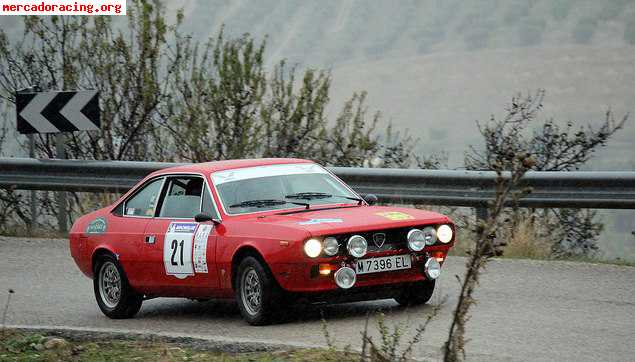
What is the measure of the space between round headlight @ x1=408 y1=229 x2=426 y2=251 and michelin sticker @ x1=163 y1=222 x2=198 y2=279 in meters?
1.72

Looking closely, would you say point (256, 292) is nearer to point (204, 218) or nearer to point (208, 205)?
point (204, 218)

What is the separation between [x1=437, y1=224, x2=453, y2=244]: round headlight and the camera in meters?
9.81

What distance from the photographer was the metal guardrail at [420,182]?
45.0 ft

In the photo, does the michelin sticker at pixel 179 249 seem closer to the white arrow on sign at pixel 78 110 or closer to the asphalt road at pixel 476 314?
the asphalt road at pixel 476 314

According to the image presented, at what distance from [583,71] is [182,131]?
16893cm

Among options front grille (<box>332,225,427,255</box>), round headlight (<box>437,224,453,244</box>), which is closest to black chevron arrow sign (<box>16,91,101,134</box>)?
→ round headlight (<box>437,224,453,244</box>)

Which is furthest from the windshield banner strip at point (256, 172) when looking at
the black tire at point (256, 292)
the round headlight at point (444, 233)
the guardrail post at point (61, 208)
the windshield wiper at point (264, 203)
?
the guardrail post at point (61, 208)

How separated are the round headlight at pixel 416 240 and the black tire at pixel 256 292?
1.04m

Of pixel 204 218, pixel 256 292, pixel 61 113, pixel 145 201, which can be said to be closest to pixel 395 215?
pixel 256 292

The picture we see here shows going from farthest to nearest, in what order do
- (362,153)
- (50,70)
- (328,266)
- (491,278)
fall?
(50,70) → (362,153) → (491,278) → (328,266)

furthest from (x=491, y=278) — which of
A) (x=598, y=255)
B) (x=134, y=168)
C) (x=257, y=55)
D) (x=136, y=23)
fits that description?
(x=136, y=23)

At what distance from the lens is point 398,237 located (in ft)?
31.4

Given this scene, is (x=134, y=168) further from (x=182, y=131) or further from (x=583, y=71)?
(x=583, y=71)

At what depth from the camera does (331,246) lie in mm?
9250
